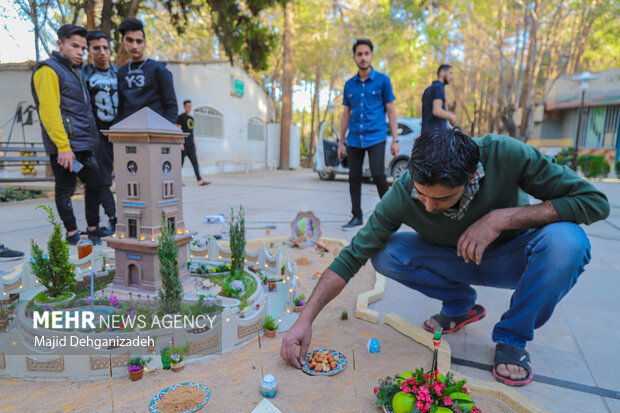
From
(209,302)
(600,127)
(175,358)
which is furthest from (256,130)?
(175,358)

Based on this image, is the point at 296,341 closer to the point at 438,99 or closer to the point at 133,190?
the point at 133,190

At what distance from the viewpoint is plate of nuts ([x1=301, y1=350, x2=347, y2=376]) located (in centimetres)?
193

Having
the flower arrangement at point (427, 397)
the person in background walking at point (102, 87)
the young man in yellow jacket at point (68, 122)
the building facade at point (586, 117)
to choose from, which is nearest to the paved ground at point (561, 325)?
the flower arrangement at point (427, 397)

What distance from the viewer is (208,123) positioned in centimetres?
1463

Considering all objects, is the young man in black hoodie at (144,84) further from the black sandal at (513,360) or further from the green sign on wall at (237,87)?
the green sign on wall at (237,87)

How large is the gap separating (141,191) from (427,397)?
216 cm

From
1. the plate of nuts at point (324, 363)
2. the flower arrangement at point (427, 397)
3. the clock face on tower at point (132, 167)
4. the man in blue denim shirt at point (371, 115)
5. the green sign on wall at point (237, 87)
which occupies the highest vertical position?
the green sign on wall at point (237, 87)

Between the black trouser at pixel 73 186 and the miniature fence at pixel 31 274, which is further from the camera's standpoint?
the black trouser at pixel 73 186

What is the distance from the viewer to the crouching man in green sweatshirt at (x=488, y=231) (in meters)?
1.67

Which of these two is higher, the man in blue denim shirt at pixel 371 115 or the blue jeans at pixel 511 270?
the man in blue denim shirt at pixel 371 115

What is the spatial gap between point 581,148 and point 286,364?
22.3 m

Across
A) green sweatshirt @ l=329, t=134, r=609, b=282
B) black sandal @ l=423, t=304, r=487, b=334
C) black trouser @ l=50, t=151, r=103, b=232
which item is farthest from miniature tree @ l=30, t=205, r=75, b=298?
black sandal @ l=423, t=304, r=487, b=334

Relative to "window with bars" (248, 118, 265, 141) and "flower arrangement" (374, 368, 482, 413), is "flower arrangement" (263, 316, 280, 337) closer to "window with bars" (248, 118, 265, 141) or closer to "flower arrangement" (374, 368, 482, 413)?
"flower arrangement" (374, 368, 482, 413)

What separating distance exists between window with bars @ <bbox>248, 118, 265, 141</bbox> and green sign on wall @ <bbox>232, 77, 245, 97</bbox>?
174 cm
